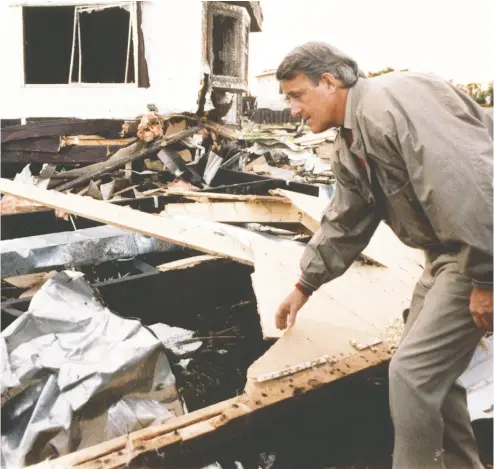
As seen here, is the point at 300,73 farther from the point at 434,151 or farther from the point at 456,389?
the point at 456,389

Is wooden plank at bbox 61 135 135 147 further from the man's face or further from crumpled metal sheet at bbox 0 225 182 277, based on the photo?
the man's face

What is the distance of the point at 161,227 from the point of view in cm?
359

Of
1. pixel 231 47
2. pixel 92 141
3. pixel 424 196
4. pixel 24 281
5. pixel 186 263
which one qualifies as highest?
pixel 231 47

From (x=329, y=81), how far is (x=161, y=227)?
81.9 inches

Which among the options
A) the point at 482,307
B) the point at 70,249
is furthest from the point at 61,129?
the point at 482,307

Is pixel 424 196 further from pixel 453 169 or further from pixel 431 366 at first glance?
pixel 431 366

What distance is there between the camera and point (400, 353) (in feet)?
5.64

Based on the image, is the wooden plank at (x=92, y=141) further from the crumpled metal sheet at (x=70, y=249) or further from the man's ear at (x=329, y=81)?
the man's ear at (x=329, y=81)

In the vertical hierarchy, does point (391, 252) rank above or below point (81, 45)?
below

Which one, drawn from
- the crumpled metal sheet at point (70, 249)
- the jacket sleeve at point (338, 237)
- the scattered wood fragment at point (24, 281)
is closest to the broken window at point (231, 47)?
the crumpled metal sheet at point (70, 249)

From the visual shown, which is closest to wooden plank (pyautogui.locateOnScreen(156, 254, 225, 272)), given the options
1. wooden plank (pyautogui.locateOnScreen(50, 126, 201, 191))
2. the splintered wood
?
the splintered wood

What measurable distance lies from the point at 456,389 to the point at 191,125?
800cm

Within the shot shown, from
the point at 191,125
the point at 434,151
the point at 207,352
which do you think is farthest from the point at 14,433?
the point at 191,125

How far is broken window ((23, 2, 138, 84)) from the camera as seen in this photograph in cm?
1088
